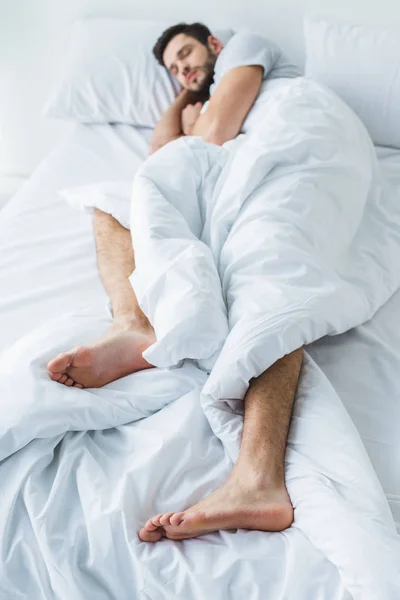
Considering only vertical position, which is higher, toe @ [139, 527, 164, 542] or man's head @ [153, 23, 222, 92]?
man's head @ [153, 23, 222, 92]

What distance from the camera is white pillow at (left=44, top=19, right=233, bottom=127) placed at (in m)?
2.18

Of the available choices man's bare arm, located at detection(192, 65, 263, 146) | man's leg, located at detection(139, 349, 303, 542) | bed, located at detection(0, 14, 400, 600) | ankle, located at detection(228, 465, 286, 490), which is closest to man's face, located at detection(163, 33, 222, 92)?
man's bare arm, located at detection(192, 65, 263, 146)

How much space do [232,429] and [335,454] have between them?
6.3 inches

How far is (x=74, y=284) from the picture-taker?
58.9 inches

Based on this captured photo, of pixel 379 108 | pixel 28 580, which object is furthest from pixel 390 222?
pixel 28 580

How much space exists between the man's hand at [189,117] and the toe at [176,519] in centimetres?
132

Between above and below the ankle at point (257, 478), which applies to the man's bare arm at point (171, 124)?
above

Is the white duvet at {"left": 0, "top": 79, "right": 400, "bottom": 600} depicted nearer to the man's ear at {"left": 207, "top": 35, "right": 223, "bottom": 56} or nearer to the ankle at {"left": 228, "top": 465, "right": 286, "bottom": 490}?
the ankle at {"left": 228, "top": 465, "right": 286, "bottom": 490}

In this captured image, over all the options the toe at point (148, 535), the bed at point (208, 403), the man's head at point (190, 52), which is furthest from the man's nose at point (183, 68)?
the toe at point (148, 535)

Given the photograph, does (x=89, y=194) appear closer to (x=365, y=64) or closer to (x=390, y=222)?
(x=390, y=222)

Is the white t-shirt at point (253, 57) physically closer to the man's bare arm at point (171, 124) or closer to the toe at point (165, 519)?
the man's bare arm at point (171, 124)

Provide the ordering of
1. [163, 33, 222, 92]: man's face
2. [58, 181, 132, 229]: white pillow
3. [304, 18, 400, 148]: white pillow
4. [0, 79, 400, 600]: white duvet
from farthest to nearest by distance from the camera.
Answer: [163, 33, 222, 92]: man's face → [304, 18, 400, 148]: white pillow → [58, 181, 132, 229]: white pillow → [0, 79, 400, 600]: white duvet

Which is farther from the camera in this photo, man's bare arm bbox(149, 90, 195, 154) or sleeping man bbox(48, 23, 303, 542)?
man's bare arm bbox(149, 90, 195, 154)

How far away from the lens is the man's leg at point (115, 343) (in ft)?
3.77
